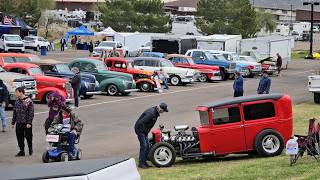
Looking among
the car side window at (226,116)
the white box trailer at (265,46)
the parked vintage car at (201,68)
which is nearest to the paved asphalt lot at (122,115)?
the parked vintage car at (201,68)

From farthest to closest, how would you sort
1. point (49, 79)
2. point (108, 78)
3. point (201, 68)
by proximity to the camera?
1. point (201, 68)
2. point (108, 78)
3. point (49, 79)

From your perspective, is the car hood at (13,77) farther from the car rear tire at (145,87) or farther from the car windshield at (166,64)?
the car windshield at (166,64)

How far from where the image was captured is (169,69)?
35.7 m

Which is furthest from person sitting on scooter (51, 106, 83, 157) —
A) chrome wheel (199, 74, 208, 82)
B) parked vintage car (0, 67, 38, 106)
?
chrome wheel (199, 74, 208, 82)

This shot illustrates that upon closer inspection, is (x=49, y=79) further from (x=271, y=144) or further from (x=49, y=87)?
(x=271, y=144)

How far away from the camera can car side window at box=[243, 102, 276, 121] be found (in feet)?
46.2

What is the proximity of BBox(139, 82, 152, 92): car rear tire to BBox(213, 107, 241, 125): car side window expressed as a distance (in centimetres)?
1799

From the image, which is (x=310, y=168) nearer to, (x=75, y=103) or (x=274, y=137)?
(x=274, y=137)

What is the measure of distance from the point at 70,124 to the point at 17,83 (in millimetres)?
10609

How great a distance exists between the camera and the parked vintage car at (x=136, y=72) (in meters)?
32.0

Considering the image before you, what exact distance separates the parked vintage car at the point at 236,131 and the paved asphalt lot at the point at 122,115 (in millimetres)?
1903

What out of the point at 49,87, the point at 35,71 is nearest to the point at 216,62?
the point at 35,71

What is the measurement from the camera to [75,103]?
24.3m

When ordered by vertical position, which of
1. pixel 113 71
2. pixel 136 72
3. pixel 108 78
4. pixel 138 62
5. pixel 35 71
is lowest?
pixel 108 78
